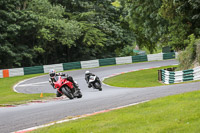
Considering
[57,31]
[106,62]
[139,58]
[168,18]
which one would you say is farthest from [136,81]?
[57,31]

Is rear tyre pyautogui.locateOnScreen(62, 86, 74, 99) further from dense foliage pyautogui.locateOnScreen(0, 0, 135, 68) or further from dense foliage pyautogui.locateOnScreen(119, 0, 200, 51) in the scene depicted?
dense foliage pyautogui.locateOnScreen(0, 0, 135, 68)

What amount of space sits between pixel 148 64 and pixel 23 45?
47.8 feet

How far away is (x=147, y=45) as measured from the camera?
192 ft

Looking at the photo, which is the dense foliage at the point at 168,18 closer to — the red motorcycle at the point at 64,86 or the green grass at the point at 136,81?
the green grass at the point at 136,81

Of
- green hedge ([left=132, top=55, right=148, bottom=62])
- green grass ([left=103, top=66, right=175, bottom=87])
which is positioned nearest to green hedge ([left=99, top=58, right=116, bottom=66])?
green hedge ([left=132, top=55, right=148, bottom=62])

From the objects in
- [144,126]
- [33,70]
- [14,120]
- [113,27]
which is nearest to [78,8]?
[113,27]

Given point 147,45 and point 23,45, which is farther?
point 147,45

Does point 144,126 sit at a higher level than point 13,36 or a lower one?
lower

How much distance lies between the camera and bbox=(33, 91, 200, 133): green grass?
22.5 feet

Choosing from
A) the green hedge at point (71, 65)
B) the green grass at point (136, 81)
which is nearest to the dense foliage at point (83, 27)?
the green grass at point (136, 81)

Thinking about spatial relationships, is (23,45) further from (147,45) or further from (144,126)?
(144,126)

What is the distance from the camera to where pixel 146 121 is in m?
7.60

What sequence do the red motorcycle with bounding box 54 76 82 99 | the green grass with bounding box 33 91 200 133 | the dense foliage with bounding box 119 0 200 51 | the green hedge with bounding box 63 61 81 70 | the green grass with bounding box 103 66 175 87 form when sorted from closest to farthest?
the green grass with bounding box 33 91 200 133
the red motorcycle with bounding box 54 76 82 99
the green grass with bounding box 103 66 175 87
the dense foliage with bounding box 119 0 200 51
the green hedge with bounding box 63 61 81 70

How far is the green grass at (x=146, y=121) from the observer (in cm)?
685
